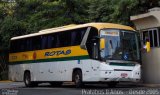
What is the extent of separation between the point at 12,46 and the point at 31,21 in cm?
840

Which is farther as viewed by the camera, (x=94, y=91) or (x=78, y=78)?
(x=78, y=78)

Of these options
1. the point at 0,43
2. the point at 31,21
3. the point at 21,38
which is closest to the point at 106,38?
the point at 21,38

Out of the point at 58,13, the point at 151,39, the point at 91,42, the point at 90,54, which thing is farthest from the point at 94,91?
the point at 58,13

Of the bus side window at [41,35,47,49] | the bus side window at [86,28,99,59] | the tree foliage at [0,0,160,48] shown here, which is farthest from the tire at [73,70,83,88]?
the tree foliage at [0,0,160,48]

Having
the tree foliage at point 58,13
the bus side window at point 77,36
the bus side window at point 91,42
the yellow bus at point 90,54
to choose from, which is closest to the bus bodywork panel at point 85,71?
the yellow bus at point 90,54

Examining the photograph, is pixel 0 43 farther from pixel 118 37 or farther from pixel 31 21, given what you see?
pixel 118 37

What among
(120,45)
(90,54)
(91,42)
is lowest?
(90,54)

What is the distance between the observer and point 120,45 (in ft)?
73.4

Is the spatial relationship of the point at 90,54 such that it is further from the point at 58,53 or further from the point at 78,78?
the point at 58,53

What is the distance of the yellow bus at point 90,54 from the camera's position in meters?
22.0

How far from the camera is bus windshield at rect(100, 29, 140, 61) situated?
72.1 ft

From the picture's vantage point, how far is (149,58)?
2680 centimetres

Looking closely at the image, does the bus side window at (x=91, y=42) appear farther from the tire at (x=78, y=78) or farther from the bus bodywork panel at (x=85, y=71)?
the tire at (x=78, y=78)

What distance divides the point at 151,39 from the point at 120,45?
4.82 metres
